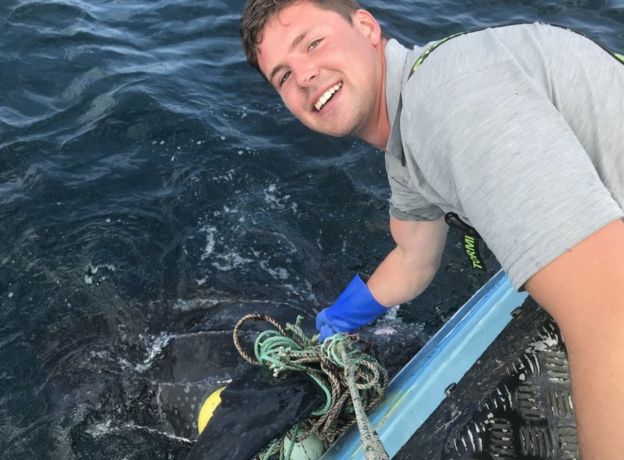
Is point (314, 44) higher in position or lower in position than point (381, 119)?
higher

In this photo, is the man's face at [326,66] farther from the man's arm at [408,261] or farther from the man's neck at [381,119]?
the man's arm at [408,261]

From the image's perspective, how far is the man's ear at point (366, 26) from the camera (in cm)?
225

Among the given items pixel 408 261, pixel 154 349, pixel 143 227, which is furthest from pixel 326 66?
pixel 143 227

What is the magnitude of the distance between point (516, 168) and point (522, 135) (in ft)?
0.29

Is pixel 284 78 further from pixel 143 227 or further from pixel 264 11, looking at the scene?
pixel 143 227

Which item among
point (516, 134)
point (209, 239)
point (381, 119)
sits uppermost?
point (516, 134)

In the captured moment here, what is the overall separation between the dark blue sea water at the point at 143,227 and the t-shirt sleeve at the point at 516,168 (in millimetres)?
2204

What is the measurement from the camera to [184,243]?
429cm

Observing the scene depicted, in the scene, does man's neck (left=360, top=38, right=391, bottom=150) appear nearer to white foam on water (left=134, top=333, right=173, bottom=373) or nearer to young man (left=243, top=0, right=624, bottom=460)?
young man (left=243, top=0, right=624, bottom=460)

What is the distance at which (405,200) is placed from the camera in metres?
2.46

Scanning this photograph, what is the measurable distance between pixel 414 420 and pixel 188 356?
167 cm

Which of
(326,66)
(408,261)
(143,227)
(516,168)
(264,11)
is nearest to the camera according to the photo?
(516,168)

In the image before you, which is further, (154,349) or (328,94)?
(154,349)

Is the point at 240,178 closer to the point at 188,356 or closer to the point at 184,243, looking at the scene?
the point at 184,243
